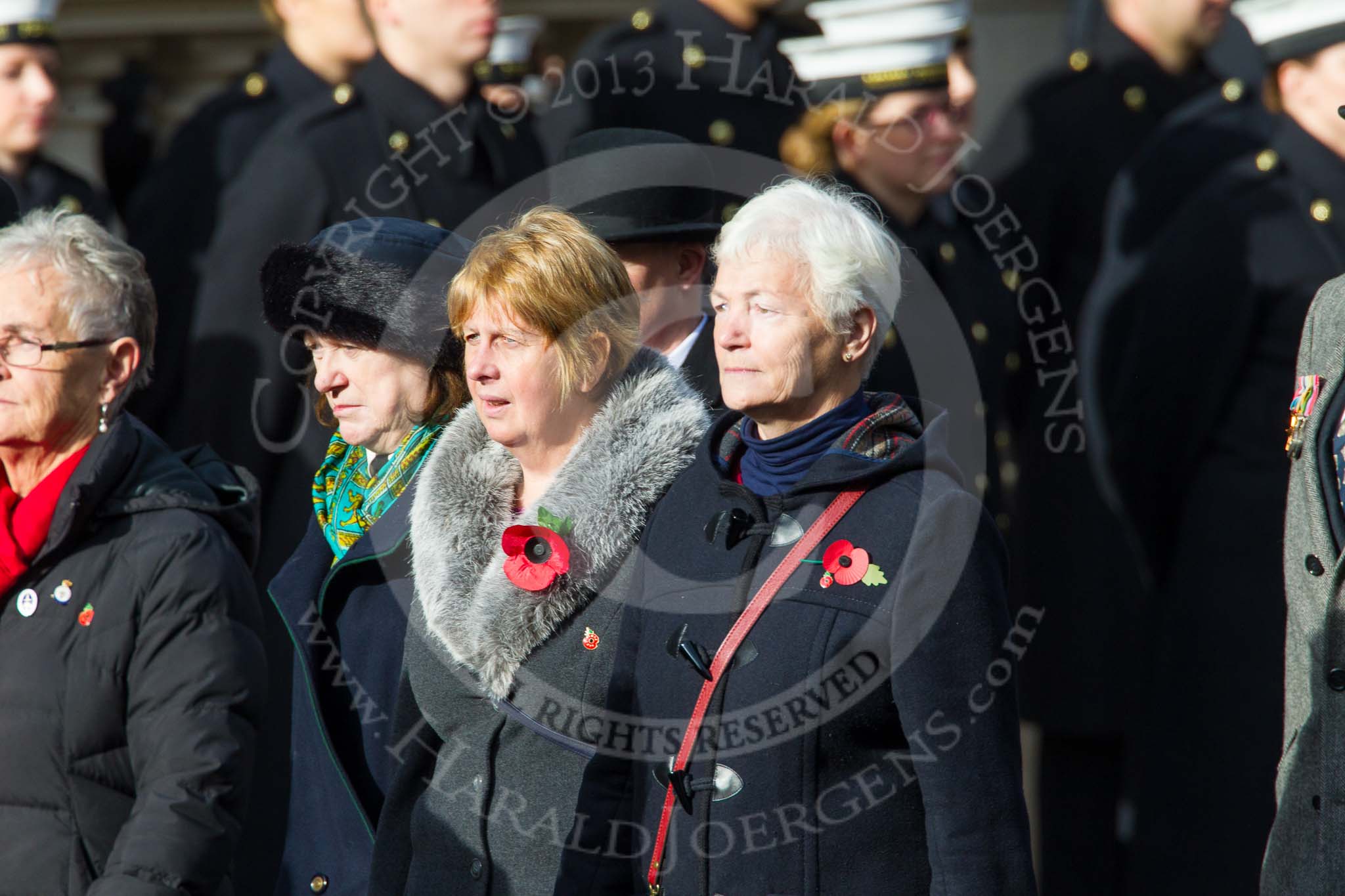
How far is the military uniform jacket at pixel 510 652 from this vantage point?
3.35m

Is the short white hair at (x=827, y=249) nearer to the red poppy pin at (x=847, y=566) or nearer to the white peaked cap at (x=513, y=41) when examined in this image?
the red poppy pin at (x=847, y=566)

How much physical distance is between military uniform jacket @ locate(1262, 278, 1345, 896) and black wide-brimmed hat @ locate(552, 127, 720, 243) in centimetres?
136

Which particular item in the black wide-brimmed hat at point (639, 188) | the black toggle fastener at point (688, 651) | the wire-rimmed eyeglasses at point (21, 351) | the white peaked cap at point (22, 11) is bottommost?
the black toggle fastener at point (688, 651)

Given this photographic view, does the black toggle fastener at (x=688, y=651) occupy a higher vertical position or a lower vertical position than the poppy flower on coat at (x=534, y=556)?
lower

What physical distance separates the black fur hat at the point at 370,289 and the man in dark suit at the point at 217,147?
2132 mm

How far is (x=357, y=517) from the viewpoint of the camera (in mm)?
3873

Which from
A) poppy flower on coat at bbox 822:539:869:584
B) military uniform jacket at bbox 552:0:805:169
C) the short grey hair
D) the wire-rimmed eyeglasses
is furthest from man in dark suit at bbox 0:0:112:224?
poppy flower on coat at bbox 822:539:869:584

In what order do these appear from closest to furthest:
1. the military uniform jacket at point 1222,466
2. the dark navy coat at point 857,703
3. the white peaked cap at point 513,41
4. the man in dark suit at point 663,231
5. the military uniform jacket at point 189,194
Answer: the dark navy coat at point 857,703
the man in dark suit at point 663,231
the military uniform jacket at point 1222,466
the military uniform jacket at point 189,194
the white peaked cap at point 513,41

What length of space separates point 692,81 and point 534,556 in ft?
8.24

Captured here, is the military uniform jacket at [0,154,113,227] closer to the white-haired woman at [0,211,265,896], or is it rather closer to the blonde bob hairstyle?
the white-haired woman at [0,211,265,896]

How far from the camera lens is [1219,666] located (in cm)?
506

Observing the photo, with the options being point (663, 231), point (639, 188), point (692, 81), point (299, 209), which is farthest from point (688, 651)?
point (692, 81)

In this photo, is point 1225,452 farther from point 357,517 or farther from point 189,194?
point 189,194

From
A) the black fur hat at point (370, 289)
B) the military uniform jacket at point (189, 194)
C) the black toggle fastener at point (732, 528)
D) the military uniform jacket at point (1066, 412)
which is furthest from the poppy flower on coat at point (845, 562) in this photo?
the military uniform jacket at point (189, 194)
